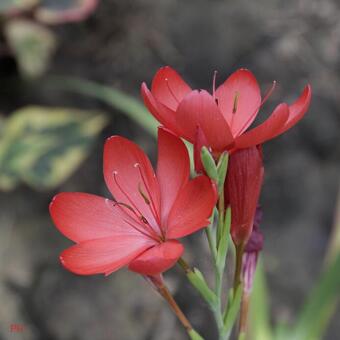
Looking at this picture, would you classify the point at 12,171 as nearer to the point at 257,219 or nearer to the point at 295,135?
the point at 295,135

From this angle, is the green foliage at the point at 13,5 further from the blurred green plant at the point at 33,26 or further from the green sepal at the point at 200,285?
the green sepal at the point at 200,285

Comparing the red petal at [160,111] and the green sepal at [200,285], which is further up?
the red petal at [160,111]

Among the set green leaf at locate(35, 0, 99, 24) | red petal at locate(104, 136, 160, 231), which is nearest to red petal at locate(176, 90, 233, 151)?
red petal at locate(104, 136, 160, 231)

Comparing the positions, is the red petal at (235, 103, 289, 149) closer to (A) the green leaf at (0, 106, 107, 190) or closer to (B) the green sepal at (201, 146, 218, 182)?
(B) the green sepal at (201, 146, 218, 182)

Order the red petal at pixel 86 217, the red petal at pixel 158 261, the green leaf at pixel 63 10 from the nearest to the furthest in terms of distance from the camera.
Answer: the red petal at pixel 158 261
the red petal at pixel 86 217
the green leaf at pixel 63 10

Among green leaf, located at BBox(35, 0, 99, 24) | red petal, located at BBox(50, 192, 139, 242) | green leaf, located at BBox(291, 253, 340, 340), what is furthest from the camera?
green leaf, located at BBox(35, 0, 99, 24)

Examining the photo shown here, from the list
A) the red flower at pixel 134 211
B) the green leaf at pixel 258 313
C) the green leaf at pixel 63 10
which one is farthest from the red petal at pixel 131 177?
the green leaf at pixel 63 10

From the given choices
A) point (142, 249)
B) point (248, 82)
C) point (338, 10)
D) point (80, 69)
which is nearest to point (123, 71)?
point (80, 69)
